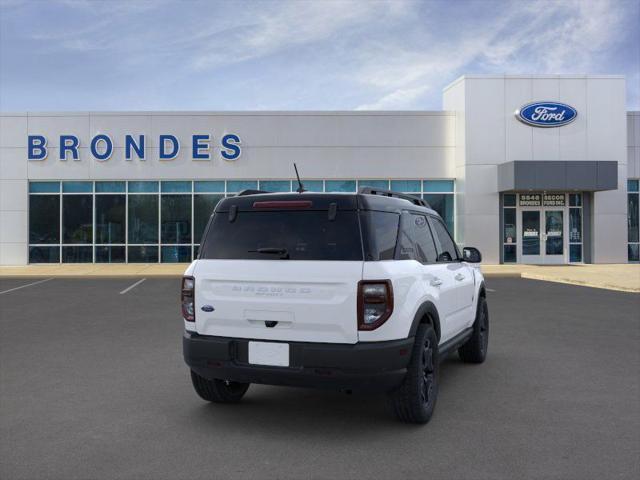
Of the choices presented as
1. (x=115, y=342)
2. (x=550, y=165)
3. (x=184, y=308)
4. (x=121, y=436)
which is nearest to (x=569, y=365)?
(x=184, y=308)

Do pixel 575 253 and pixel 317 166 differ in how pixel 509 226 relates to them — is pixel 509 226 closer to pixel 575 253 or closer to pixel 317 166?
pixel 575 253

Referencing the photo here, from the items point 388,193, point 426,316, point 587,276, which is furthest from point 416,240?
point 587,276

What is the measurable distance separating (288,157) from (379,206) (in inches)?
802

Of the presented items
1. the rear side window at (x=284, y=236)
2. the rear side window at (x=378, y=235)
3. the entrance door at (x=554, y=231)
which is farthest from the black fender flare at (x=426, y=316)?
the entrance door at (x=554, y=231)

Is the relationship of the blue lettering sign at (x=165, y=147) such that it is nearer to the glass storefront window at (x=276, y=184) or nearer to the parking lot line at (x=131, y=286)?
the glass storefront window at (x=276, y=184)

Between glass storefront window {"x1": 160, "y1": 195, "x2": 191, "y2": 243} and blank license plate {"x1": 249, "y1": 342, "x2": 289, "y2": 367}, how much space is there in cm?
2111

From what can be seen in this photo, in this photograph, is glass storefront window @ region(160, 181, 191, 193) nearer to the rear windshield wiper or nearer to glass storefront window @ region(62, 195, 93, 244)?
glass storefront window @ region(62, 195, 93, 244)

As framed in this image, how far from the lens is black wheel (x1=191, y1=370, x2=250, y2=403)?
501 cm

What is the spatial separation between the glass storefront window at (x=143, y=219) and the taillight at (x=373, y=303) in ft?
72.0

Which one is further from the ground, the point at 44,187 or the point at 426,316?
the point at 44,187

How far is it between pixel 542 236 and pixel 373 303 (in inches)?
875

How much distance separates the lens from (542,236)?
24.5m

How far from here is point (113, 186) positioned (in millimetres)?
24734

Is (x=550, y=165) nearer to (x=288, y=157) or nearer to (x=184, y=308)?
(x=288, y=157)
